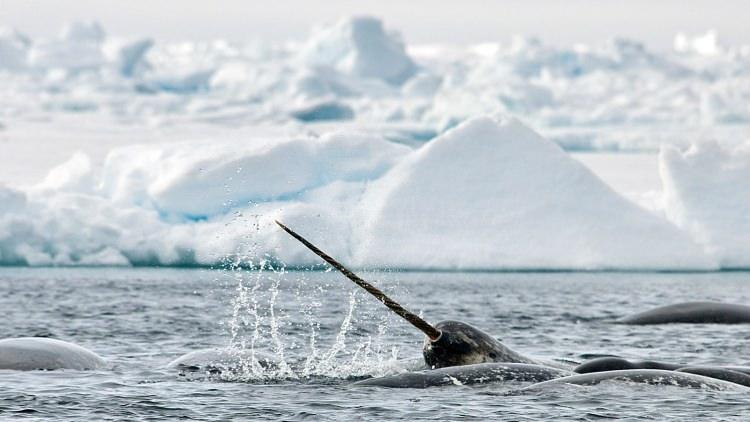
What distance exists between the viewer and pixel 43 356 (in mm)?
12195

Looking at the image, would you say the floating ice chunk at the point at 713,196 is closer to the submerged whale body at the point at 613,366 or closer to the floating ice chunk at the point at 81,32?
the submerged whale body at the point at 613,366

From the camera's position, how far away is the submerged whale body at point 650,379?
35.2ft

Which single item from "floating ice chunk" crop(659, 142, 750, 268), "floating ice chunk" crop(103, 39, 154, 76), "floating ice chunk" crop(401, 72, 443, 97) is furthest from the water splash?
"floating ice chunk" crop(103, 39, 154, 76)

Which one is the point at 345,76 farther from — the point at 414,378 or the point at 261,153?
the point at 414,378

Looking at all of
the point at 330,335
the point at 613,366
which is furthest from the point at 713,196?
the point at 613,366

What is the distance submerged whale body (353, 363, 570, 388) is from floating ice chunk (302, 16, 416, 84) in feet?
217

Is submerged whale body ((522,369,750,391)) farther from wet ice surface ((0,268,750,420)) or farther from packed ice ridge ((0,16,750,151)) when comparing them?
packed ice ridge ((0,16,750,151))

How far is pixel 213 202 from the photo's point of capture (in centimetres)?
2425

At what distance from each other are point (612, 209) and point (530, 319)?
7413mm

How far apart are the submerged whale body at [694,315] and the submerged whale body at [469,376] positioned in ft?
23.2

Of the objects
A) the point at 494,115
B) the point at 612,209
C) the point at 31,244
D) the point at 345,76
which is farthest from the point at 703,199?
the point at 345,76

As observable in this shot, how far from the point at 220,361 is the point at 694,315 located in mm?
8060

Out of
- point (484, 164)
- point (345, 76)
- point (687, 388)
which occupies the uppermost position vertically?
point (345, 76)

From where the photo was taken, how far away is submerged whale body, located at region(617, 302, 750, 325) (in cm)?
1797
